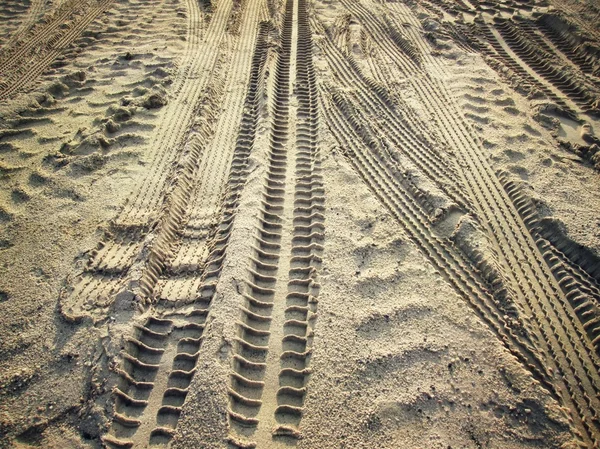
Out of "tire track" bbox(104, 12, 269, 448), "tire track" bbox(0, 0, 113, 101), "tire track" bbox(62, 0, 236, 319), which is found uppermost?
"tire track" bbox(0, 0, 113, 101)

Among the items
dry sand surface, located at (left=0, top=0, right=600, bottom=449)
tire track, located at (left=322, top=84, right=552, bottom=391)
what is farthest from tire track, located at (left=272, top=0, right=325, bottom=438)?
tire track, located at (left=322, top=84, right=552, bottom=391)

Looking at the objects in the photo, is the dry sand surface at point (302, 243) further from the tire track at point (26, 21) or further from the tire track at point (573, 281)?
the tire track at point (26, 21)

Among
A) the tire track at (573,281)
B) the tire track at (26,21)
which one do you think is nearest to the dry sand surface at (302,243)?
the tire track at (573,281)

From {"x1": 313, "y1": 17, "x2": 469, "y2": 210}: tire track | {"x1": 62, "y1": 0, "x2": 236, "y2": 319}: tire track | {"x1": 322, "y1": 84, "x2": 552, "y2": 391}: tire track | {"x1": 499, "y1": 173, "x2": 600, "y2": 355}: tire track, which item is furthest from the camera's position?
{"x1": 313, "y1": 17, "x2": 469, "y2": 210}: tire track

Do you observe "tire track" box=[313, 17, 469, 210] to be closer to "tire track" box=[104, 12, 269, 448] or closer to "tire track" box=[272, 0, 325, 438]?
"tire track" box=[272, 0, 325, 438]

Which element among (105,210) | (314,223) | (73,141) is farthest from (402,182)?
(73,141)
